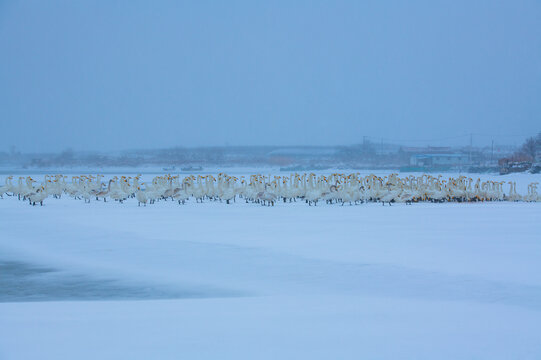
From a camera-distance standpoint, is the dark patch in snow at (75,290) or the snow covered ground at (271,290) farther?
the dark patch in snow at (75,290)

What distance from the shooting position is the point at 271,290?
600 centimetres

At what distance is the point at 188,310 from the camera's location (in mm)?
5184

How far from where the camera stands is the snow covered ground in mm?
4242

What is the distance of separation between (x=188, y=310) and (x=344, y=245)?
4060 millimetres

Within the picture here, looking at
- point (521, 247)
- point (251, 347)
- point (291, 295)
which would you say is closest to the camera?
point (251, 347)

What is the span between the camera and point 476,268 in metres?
6.87

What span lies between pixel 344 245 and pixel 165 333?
4.71 m

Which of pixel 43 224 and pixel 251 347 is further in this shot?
pixel 43 224

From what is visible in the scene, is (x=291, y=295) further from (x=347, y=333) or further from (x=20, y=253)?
(x=20, y=253)

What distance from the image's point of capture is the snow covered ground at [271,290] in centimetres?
424

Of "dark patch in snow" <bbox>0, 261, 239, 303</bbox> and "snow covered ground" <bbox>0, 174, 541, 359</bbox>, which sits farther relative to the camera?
"dark patch in snow" <bbox>0, 261, 239, 303</bbox>

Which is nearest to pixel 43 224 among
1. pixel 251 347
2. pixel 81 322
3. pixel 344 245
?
pixel 344 245

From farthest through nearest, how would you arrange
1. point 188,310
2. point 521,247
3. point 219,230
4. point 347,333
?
point 219,230 < point 521,247 < point 188,310 < point 347,333

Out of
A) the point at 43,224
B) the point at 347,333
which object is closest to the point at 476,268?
the point at 347,333
